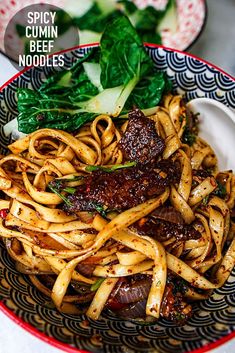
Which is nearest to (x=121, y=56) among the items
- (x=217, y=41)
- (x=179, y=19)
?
(x=179, y=19)

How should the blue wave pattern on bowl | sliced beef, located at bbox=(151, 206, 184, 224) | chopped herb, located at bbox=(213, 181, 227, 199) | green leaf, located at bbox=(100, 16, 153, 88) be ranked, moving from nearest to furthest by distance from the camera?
the blue wave pattern on bowl < sliced beef, located at bbox=(151, 206, 184, 224) < chopped herb, located at bbox=(213, 181, 227, 199) < green leaf, located at bbox=(100, 16, 153, 88)

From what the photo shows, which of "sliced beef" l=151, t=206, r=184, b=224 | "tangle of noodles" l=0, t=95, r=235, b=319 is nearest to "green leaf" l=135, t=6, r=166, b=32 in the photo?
"tangle of noodles" l=0, t=95, r=235, b=319

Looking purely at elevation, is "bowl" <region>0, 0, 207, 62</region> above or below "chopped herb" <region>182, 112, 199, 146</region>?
above

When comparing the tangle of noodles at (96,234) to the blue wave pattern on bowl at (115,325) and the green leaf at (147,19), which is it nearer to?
the blue wave pattern on bowl at (115,325)

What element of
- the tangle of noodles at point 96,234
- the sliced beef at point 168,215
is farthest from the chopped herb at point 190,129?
the sliced beef at point 168,215

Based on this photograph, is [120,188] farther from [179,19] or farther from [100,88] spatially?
[179,19]

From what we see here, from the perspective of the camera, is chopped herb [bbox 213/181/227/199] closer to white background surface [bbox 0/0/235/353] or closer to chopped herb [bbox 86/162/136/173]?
chopped herb [bbox 86/162/136/173]

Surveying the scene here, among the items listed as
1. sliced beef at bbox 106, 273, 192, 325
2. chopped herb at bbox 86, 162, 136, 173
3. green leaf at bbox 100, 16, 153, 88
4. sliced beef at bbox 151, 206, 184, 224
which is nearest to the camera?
sliced beef at bbox 106, 273, 192, 325
